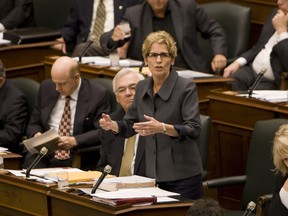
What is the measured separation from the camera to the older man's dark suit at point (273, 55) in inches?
303

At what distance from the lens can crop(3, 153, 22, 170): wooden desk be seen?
22.6 feet

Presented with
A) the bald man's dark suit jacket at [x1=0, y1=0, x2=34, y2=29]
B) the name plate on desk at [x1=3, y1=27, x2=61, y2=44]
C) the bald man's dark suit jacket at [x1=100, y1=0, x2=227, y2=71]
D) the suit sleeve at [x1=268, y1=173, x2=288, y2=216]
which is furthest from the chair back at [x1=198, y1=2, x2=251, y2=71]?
the suit sleeve at [x1=268, y1=173, x2=288, y2=216]

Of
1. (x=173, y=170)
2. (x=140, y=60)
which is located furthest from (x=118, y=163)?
(x=140, y=60)

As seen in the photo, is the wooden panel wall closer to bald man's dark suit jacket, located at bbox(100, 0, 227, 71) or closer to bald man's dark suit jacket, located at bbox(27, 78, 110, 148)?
bald man's dark suit jacket, located at bbox(100, 0, 227, 71)

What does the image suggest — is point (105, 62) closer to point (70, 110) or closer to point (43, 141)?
point (70, 110)

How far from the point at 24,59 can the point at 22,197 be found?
9.68 ft

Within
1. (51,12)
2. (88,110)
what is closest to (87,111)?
(88,110)

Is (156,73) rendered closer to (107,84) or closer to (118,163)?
(118,163)

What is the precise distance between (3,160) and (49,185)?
0.91m

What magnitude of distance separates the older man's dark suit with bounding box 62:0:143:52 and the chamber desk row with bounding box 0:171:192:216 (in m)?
2.90

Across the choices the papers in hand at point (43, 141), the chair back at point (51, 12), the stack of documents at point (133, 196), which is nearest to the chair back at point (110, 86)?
the papers in hand at point (43, 141)

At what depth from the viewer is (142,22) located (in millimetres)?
8305

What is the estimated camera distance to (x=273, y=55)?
7.88 m

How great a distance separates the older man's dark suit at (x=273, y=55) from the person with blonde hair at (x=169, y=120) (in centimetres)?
172
